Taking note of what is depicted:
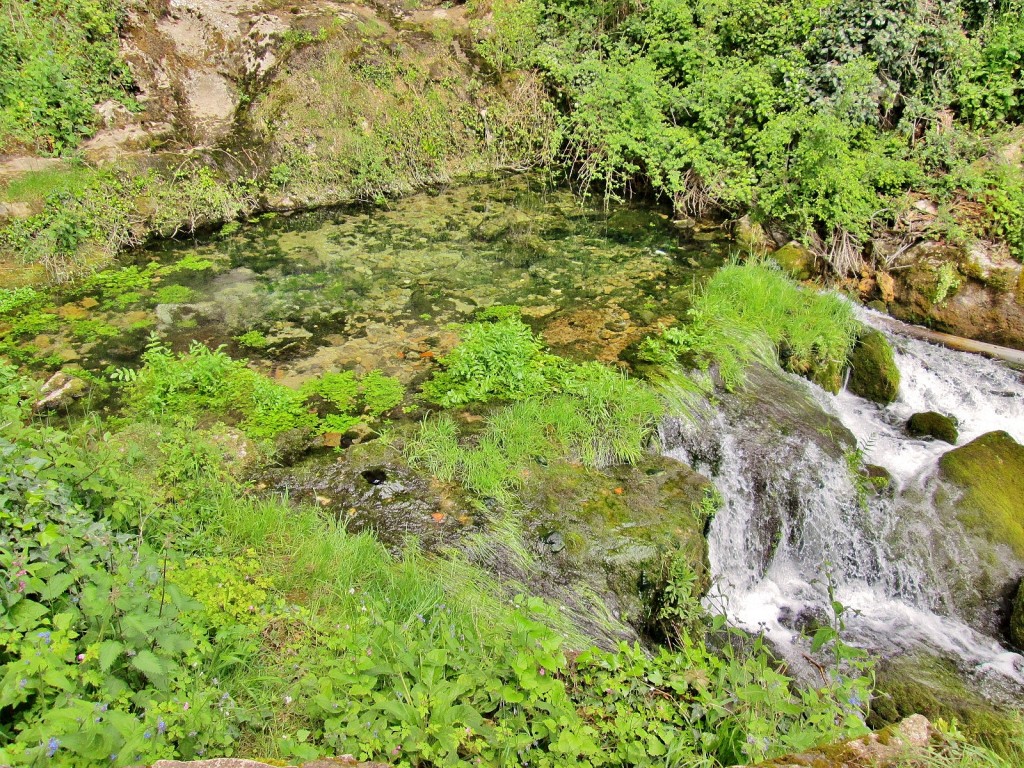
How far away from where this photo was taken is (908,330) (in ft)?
25.0

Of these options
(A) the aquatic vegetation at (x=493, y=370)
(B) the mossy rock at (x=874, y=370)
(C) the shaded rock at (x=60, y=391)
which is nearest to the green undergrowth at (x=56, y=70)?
(C) the shaded rock at (x=60, y=391)

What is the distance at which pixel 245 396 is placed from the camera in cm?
574

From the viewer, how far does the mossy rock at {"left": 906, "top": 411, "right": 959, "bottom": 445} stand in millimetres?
6332

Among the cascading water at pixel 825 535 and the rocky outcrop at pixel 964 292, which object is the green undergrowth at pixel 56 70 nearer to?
the cascading water at pixel 825 535

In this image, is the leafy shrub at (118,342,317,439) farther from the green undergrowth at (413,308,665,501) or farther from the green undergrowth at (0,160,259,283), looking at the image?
the green undergrowth at (0,160,259,283)

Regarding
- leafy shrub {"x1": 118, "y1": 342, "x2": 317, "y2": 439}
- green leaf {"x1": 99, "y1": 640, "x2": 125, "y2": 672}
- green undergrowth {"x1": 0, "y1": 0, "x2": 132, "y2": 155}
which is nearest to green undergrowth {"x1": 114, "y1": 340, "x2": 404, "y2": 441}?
leafy shrub {"x1": 118, "y1": 342, "x2": 317, "y2": 439}

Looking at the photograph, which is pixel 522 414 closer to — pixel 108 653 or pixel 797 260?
pixel 108 653

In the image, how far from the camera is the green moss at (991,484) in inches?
210

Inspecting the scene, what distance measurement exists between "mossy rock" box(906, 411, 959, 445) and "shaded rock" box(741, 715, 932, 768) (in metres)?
5.00

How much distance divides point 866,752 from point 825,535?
361 centimetres

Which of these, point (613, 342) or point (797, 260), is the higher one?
point (797, 260)

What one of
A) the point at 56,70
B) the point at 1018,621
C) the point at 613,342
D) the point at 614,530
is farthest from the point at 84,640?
the point at 56,70

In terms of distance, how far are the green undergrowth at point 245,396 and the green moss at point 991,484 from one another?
17.3ft

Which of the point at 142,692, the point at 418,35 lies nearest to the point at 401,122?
the point at 418,35
